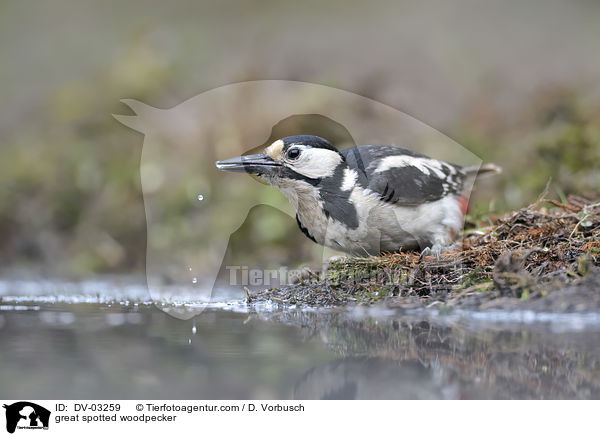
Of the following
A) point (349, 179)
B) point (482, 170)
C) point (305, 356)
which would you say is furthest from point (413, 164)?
point (305, 356)

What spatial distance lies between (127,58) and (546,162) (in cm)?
639

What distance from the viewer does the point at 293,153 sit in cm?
381

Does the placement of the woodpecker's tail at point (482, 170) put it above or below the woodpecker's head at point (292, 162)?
above

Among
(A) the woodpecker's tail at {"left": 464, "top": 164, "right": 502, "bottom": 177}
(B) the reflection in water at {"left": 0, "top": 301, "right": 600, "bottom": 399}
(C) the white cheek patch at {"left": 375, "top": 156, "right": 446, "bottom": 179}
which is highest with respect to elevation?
(A) the woodpecker's tail at {"left": 464, "top": 164, "right": 502, "bottom": 177}

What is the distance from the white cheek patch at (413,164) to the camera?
13.3ft

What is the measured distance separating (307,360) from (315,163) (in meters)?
1.73

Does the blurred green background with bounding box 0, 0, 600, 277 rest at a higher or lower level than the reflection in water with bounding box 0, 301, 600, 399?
higher

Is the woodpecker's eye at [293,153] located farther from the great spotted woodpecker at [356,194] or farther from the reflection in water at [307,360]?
the reflection in water at [307,360]

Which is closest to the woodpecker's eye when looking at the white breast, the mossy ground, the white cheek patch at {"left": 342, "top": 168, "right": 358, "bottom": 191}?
the white breast
